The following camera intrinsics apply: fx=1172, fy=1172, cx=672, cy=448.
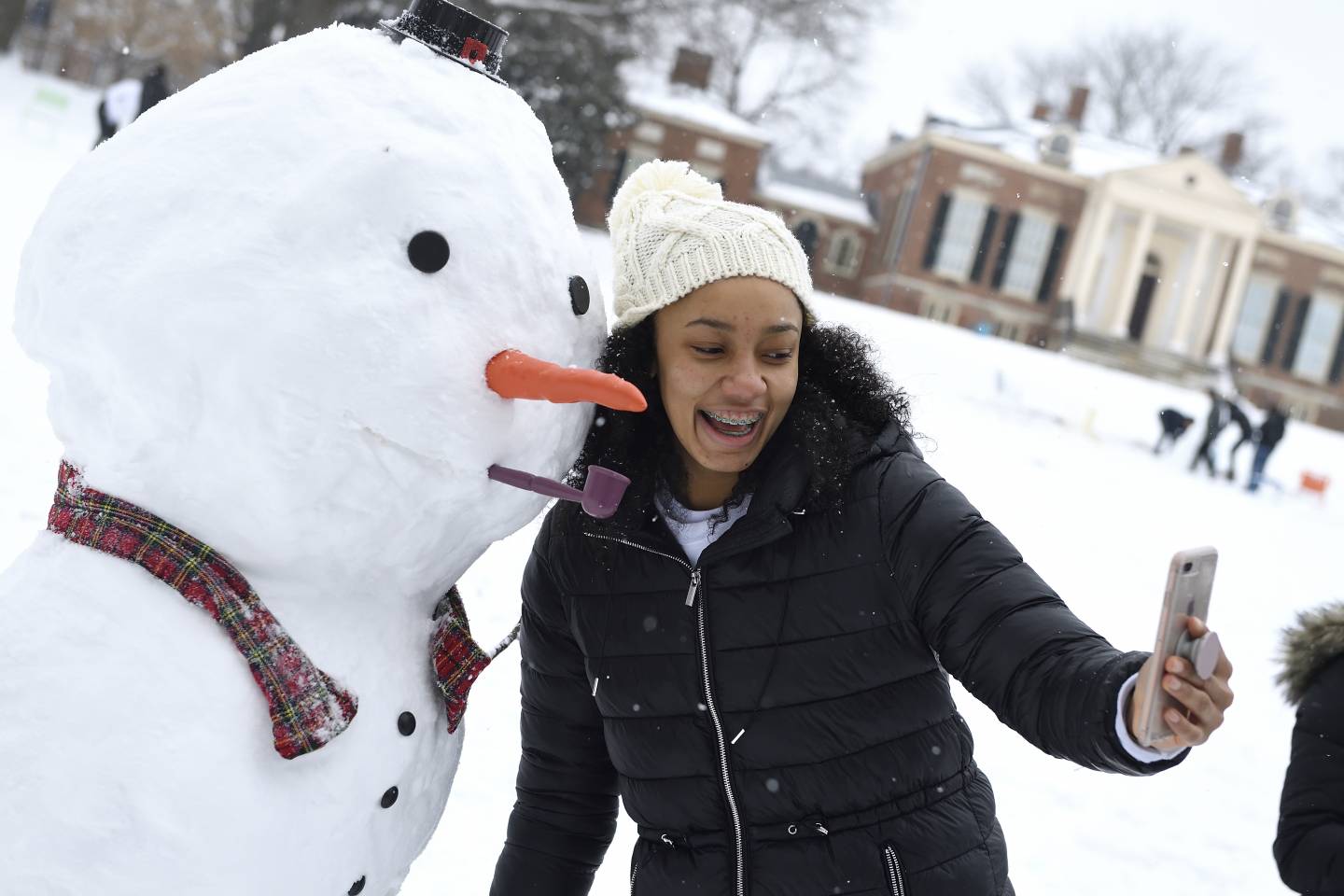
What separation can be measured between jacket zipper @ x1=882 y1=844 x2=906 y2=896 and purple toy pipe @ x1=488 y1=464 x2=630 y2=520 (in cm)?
78

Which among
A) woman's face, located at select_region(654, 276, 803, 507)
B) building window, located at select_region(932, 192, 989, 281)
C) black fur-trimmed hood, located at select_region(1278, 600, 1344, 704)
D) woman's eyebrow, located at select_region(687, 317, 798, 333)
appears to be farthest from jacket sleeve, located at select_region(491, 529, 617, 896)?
building window, located at select_region(932, 192, 989, 281)

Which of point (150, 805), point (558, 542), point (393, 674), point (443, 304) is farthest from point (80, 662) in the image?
point (558, 542)

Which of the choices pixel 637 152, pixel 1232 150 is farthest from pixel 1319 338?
pixel 637 152

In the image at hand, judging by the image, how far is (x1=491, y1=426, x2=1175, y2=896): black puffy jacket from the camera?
6.64 ft

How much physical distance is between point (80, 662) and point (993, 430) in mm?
12603

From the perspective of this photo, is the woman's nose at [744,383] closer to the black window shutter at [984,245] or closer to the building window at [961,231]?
the building window at [961,231]

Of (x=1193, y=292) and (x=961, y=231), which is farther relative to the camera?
(x=1193, y=292)

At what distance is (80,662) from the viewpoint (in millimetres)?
1627

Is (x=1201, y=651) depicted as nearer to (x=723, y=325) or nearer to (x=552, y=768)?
(x=723, y=325)

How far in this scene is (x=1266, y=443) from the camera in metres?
15.4

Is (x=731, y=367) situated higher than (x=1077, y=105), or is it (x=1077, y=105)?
(x=1077, y=105)

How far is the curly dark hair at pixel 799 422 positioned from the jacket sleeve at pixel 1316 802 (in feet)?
3.99

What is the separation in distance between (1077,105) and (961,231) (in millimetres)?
10068

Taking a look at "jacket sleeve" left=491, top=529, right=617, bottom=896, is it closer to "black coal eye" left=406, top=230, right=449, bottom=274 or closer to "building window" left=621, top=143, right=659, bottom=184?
"black coal eye" left=406, top=230, right=449, bottom=274
